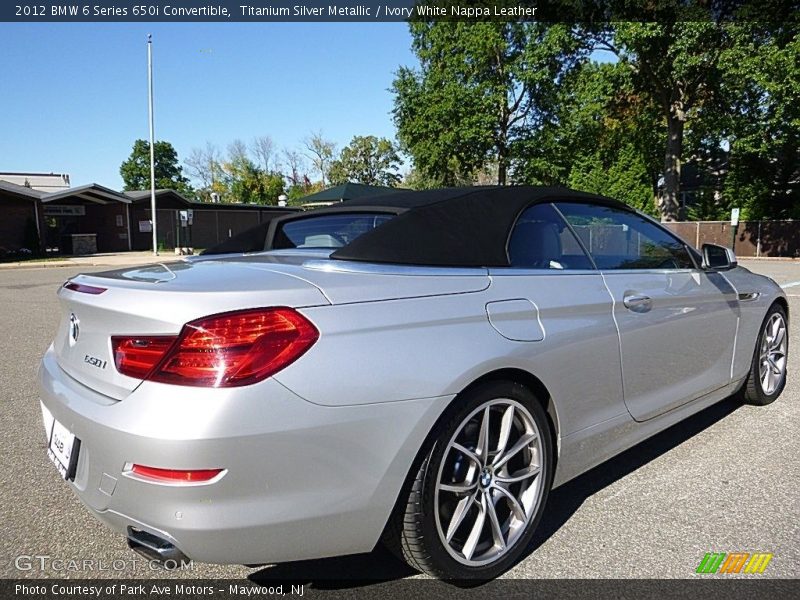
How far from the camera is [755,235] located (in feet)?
92.9

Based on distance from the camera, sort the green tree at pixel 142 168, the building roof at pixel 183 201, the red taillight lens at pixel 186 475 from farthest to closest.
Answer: the green tree at pixel 142 168
the building roof at pixel 183 201
the red taillight lens at pixel 186 475

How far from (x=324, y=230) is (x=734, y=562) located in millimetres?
2610

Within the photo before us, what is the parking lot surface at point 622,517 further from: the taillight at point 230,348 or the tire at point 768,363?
the taillight at point 230,348

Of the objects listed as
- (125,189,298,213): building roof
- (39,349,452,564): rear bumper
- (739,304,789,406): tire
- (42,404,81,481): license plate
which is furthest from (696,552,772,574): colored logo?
(125,189,298,213): building roof

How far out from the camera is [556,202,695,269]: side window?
3020 millimetres

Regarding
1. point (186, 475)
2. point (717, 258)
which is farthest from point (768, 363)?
point (186, 475)

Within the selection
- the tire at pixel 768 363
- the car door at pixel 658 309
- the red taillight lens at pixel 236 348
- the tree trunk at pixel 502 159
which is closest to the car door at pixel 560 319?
the car door at pixel 658 309

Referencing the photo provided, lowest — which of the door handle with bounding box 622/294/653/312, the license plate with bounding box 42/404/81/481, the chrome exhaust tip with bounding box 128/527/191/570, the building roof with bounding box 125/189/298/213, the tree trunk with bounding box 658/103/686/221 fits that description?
the chrome exhaust tip with bounding box 128/527/191/570

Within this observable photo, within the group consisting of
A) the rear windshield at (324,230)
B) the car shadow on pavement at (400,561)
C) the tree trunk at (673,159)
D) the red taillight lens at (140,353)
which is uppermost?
the tree trunk at (673,159)

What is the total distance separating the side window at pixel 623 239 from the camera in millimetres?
3020

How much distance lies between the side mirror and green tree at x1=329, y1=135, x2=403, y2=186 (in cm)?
6189

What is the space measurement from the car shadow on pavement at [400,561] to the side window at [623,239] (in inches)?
41.9

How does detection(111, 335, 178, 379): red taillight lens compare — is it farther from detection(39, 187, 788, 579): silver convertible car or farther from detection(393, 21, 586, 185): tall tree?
detection(393, 21, 586, 185): tall tree

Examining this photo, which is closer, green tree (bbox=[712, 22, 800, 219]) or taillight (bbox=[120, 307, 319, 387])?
taillight (bbox=[120, 307, 319, 387])
